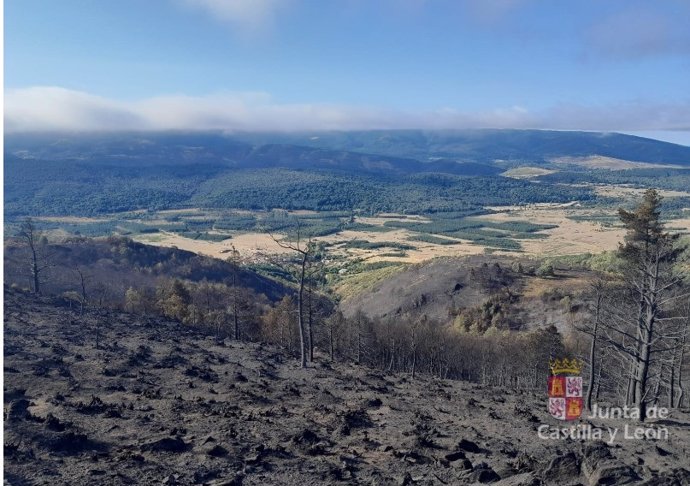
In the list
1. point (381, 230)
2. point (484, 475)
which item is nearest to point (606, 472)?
point (484, 475)

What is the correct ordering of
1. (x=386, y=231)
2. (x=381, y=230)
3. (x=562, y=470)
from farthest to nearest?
1. (x=381, y=230)
2. (x=386, y=231)
3. (x=562, y=470)

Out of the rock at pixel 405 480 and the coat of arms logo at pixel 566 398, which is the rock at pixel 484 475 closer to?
the rock at pixel 405 480

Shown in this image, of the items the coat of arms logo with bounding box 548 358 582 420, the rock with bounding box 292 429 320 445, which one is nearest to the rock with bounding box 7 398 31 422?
the rock with bounding box 292 429 320 445

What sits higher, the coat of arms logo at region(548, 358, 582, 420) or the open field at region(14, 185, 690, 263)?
the coat of arms logo at region(548, 358, 582, 420)

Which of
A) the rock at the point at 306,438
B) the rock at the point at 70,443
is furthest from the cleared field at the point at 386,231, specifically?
the rock at the point at 70,443

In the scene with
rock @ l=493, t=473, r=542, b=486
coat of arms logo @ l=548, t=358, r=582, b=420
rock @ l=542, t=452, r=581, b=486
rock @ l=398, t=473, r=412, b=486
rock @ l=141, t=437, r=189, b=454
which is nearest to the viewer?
rock @ l=493, t=473, r=542, b=486

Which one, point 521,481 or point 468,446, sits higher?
point 521,481

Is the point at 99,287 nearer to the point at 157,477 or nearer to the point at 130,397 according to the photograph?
the point at 130,397

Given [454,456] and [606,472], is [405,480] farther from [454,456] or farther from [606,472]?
[606,472]

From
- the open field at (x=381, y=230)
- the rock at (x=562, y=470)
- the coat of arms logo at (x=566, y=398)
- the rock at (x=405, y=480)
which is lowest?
the open field at (x=381, y=230)

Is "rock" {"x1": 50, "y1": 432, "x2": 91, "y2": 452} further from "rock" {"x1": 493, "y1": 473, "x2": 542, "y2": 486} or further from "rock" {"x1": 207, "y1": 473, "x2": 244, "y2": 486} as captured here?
"rock" {"x1": 493, "y1": 473, "x2": 542, "y2": 486}
